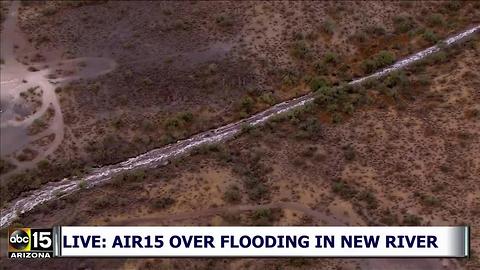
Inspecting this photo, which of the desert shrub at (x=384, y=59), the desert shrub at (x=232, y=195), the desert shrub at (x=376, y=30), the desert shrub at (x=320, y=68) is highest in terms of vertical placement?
the desert shrub at (x=376, y=30)

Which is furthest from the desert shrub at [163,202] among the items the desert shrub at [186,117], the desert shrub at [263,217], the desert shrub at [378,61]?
the desert shrub at [378,61]

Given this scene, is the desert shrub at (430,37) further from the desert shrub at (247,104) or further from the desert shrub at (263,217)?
the desert shrub at (263,217)

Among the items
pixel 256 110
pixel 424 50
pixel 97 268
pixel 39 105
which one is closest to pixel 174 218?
pixel 97 268

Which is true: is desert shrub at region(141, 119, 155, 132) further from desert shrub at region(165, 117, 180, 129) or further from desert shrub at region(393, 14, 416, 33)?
desert shrub at region(393, 14, 416, 33)

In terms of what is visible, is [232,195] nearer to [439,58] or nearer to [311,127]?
[311,127]

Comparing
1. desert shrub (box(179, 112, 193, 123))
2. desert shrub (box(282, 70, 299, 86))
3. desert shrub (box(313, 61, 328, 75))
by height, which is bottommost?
desert shrub (box(179, 112, 193, 123))

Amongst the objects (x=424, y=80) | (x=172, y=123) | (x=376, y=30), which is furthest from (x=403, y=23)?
(x=172, y=123)

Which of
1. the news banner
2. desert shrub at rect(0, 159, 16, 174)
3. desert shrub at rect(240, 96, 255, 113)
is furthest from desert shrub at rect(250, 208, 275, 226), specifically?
desert shrub at rect(0, 159, 16, 174)

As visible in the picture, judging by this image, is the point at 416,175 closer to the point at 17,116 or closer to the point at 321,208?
the point at 321,208
